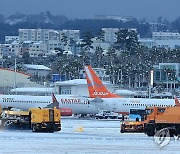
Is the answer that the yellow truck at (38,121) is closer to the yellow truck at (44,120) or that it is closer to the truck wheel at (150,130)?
the yellow truck at (44,120)

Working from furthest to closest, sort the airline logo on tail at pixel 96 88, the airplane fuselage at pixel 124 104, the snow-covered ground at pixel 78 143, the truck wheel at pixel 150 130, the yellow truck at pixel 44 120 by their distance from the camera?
the airline logo on tail at pixel 96 88 < the airplane fuselage at pixel 124 104 < the yellow truck at pixel 44 120 < the truck wheel at pixel 150 130 < the snow-covered ground at pixel 78 143

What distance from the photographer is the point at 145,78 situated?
487 feet

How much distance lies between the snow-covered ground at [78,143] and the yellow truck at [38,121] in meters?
0.87

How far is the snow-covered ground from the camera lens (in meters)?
34.5

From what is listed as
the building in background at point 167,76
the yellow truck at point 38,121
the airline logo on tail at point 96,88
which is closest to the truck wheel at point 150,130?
the yellow truck at point 38,121

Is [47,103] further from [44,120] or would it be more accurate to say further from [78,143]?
[78,143]

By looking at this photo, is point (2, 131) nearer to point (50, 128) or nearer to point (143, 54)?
point (50, 128)

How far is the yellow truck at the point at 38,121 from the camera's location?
4534cm

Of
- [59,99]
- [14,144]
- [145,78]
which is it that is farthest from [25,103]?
[145,78]

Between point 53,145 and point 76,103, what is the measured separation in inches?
1710

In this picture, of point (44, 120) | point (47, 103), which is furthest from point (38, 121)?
point (47, 103)

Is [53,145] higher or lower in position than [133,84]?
higher

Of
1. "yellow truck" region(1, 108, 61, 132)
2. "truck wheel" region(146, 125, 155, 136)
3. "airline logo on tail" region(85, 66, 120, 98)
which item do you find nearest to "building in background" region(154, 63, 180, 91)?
"airline logo on tail" region(85, 66, 120, 98)

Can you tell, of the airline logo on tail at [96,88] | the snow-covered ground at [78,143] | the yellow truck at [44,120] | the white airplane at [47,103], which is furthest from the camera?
the white airplane at [47,103]
